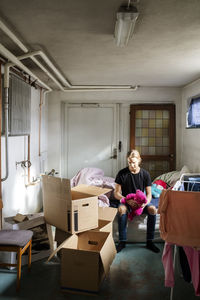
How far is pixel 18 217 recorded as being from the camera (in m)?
2.93

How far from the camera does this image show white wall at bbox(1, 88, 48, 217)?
333 cm

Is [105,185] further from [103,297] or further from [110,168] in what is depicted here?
[103,297]

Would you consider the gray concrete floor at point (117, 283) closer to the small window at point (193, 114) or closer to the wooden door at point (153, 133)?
the small window at point (193, 114)

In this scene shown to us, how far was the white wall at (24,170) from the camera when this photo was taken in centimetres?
333

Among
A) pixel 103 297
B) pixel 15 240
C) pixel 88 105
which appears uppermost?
pixel 88 105

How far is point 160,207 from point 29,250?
1.48 meters

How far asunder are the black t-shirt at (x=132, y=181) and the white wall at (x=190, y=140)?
5.05 ft

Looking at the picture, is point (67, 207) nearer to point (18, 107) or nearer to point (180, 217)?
point (180, 217)

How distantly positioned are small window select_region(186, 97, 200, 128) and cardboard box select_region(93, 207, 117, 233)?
2.39 meters

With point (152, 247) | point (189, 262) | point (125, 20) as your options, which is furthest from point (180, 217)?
point (125, 20)

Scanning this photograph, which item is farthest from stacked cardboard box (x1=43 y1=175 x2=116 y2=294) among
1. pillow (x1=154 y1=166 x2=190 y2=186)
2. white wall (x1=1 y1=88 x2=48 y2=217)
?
pillow (x1=154 y1=166 x2=190 y2=186)

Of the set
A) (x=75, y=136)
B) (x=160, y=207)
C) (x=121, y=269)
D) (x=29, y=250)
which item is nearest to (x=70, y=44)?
(x=160, y=207)

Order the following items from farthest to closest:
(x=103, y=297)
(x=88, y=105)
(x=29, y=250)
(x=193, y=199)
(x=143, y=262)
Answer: (x=88, y=105) → (x=143, y=262) → (x=29, y=250) → (x=103, y=297) → (x=193, y=199)

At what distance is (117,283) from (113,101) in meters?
3.80
